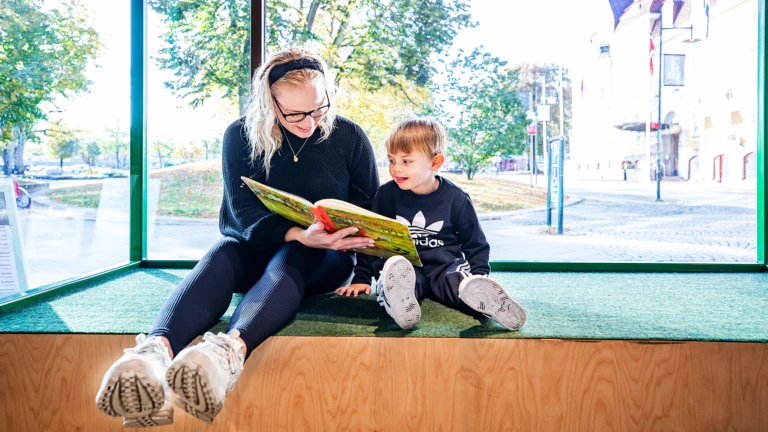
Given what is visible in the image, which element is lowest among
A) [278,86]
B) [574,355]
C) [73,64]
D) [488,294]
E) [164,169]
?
[574,355]

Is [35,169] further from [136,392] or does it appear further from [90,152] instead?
[136,392]

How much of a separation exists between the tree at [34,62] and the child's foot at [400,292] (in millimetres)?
1383

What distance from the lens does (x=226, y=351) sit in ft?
3.64

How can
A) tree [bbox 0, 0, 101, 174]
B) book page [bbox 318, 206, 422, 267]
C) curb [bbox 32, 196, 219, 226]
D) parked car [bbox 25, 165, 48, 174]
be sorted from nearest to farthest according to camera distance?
1. book page [bbox 318, 206, 422, 267]
2. tree [bbox 0, 0, 101, 174]
3. parked car [bbox 25, 165, 48, 174]
4. curb [bbox 32, 196, 219, 226]

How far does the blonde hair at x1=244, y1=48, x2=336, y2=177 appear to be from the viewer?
66.2 inches

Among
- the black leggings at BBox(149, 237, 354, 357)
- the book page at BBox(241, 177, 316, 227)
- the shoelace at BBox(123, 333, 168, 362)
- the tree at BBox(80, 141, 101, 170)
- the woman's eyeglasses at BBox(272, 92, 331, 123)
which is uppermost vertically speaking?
the woman's eyeglasses at BBox(272, 92, 331, 123)

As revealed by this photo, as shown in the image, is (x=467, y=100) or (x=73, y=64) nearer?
(x=73, y=64)

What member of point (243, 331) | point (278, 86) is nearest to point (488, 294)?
point (243, 331)

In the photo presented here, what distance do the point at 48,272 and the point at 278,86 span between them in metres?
1.18

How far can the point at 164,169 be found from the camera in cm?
282

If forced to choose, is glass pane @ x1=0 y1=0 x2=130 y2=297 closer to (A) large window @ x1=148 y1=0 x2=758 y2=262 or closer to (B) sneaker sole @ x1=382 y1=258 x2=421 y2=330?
(A) large window @ x1=148 y1=0 x2=758 y2=262

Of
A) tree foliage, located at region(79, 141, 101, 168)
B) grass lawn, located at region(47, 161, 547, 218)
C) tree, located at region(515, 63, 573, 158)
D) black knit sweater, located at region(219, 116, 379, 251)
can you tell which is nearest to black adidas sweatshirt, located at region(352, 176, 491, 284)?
black knit sweater, located at region(219, 116, 379, 251)

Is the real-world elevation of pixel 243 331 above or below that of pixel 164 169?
below

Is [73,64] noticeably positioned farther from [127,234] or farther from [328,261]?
[328,261]
